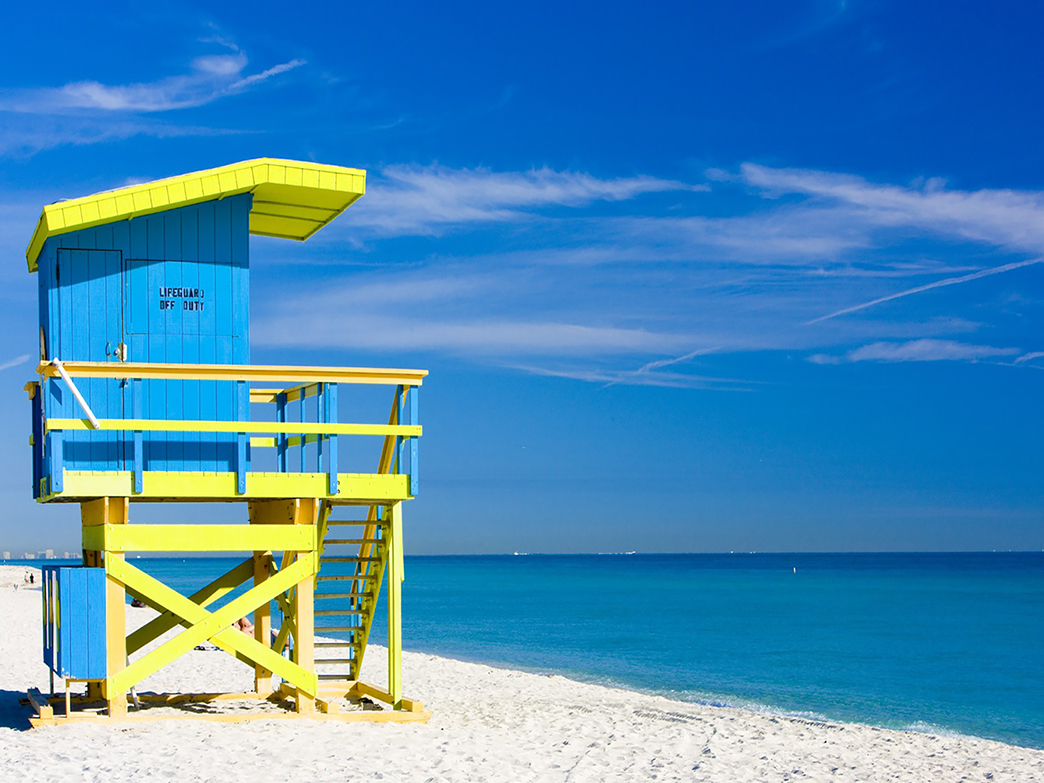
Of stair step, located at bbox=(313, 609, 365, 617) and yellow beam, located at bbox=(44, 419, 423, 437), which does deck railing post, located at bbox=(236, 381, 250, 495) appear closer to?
yellow beam, located at bbox=(44, 419, 423, 437)

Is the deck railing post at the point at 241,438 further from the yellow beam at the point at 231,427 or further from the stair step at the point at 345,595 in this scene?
the stair step at the point at 345,595

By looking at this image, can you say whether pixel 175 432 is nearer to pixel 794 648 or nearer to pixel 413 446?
pixel 413 446

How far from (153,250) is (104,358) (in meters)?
1.20

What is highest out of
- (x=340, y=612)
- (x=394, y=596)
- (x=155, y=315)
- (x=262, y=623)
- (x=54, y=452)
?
(x=155, y=315)

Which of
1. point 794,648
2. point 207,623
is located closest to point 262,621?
point 207,623

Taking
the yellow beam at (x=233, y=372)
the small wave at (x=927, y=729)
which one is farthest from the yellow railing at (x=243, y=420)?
the small wave at (x=927, y=729)

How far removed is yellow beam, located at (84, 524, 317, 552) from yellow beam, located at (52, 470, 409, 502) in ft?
1.06

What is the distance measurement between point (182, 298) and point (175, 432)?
1.40m

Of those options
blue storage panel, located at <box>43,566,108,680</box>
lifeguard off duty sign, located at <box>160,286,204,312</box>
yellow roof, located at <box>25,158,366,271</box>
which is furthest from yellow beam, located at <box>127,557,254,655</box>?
yellow roof, located at <box>25,158,366,271</box>

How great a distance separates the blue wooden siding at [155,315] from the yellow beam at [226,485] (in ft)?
1.12

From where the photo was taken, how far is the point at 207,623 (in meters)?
11.1

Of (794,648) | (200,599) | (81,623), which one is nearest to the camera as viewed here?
(81,623)

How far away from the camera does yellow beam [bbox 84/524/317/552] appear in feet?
35.2

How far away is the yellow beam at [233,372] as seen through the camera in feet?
34.5
